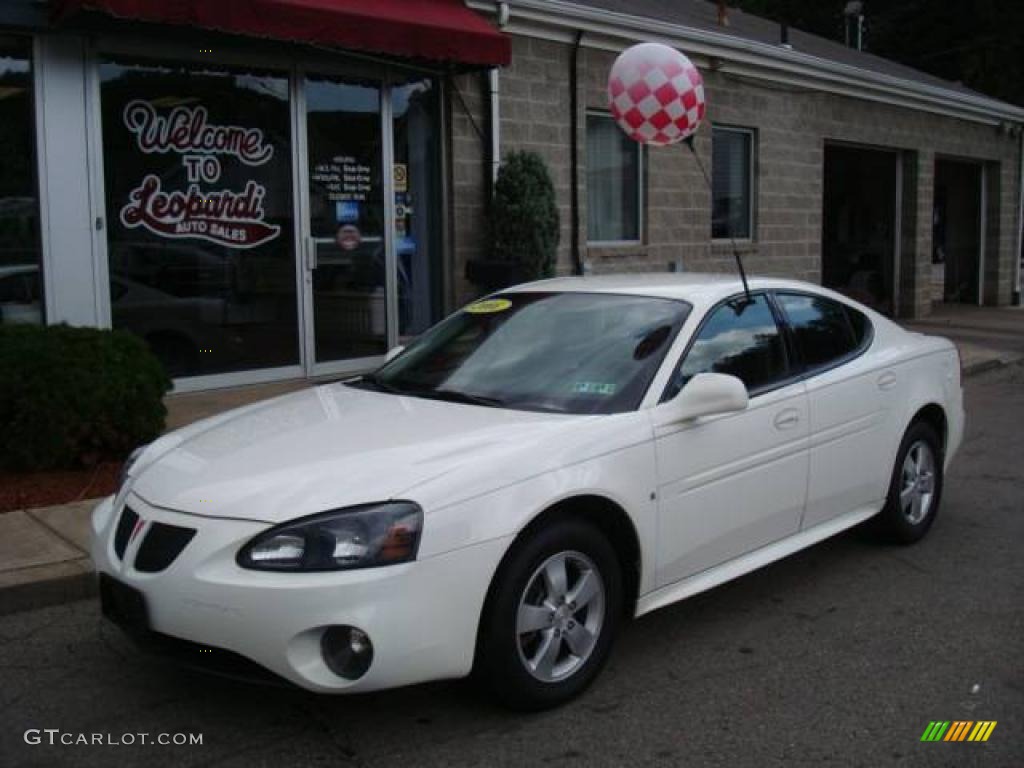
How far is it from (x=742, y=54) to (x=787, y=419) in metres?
10.1

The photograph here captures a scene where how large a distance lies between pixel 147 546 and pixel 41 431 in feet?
10.6

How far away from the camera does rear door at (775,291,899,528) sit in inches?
195

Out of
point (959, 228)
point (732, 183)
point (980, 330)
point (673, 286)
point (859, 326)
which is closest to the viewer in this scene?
point (673, 286)

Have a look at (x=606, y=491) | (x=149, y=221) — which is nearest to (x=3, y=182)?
(x=149, y=221)

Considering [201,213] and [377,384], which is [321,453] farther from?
[201,213]

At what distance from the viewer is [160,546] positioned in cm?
352

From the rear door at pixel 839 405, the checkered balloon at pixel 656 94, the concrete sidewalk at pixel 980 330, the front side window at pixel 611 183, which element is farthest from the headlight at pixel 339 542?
the concrete sidewalk at pixel 980 330

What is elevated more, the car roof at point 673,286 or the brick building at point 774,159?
the brick building at point 774,159

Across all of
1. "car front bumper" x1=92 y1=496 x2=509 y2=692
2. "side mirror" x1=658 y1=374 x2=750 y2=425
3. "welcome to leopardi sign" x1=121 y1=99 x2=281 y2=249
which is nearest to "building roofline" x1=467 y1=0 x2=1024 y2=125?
"welcome to leopardi sign" x1=121 y1=99 x2=281 y2=249

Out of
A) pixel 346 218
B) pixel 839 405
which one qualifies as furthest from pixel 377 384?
pixel 346 218

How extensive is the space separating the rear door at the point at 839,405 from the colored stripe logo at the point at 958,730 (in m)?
1.36

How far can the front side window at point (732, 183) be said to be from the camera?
46.3ft

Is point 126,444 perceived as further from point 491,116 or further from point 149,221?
point 491,116

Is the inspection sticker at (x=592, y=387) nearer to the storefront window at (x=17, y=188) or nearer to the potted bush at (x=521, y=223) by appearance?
the storefront window at (x=17, y=188)
